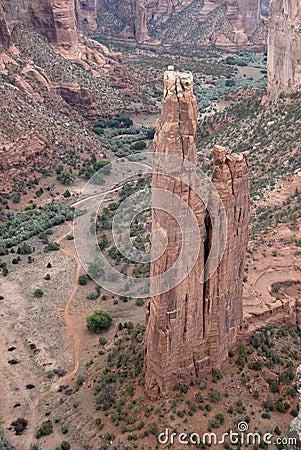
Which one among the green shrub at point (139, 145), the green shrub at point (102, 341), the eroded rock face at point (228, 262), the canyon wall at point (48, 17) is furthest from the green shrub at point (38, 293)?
the canyon wall at point (48, 17)

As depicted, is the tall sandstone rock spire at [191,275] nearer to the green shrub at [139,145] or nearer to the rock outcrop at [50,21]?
the green shrub at [139,145]

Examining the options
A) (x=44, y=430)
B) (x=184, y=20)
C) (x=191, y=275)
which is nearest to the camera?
(x=191, y=275)

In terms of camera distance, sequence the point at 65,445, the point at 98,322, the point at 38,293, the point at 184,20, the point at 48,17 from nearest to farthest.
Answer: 1. the point at 65,445
2. the point at 98,322
3. the point at 38,293
4. the point at 48,17
5. the point at 184,20

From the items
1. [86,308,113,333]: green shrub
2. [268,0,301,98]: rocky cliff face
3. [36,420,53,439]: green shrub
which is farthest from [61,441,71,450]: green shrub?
[268,0,301,98]: rocky cliff face

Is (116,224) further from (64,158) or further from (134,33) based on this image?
(134,33)

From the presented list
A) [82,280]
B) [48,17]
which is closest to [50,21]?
[48,17]

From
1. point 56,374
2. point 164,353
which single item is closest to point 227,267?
point 164,353

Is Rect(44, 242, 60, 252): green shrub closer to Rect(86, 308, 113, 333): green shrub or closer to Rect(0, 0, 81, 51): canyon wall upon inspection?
Rect(86, 308, 113, 333): green shrub

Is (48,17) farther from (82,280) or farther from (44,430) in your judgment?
(44,430)
